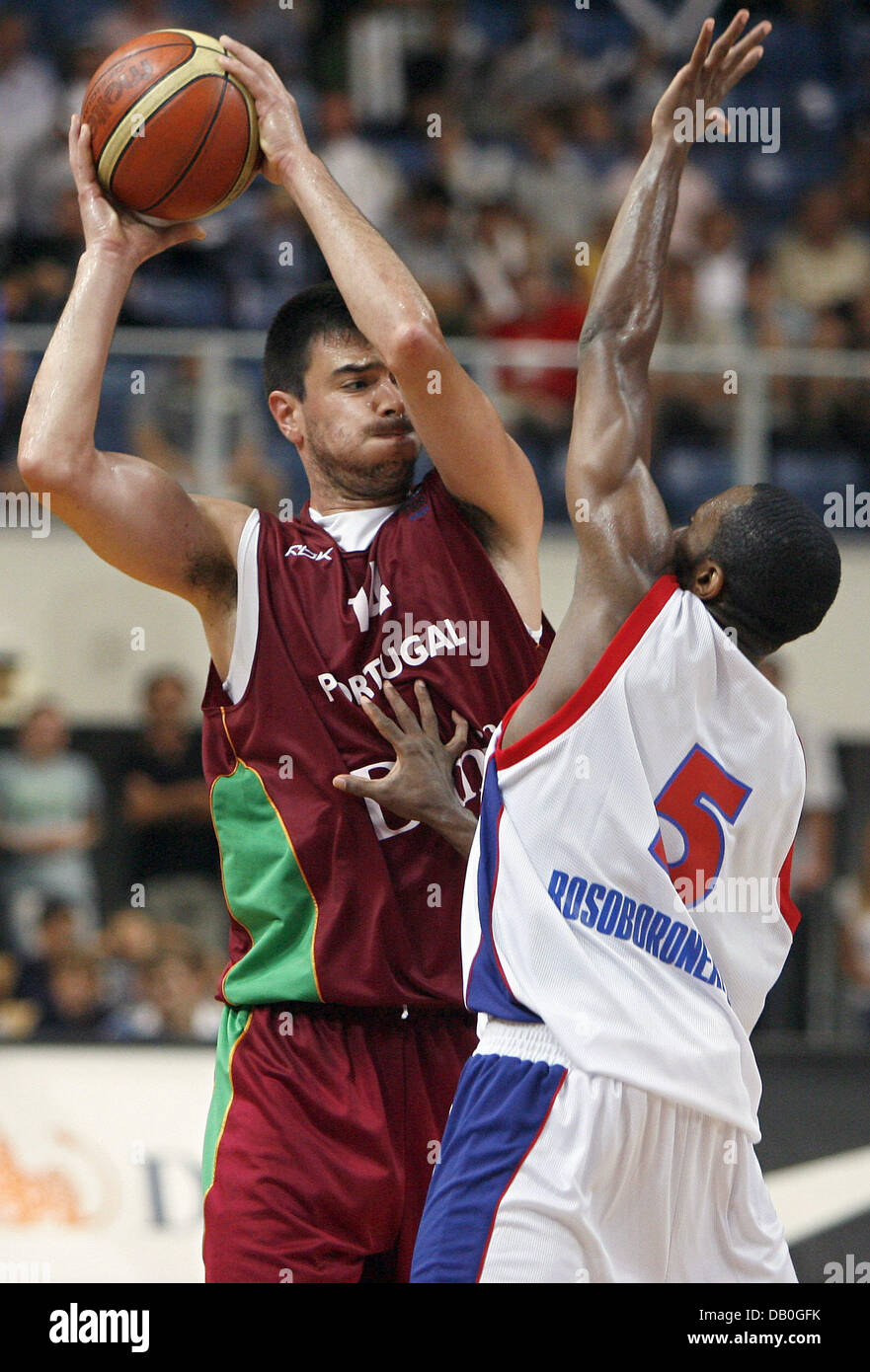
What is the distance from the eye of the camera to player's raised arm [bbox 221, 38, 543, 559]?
11.8ft

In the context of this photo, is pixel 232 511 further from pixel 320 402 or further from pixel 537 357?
pixel 537 357

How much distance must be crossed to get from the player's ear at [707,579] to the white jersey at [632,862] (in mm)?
57

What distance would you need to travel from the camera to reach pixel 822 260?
11102mm

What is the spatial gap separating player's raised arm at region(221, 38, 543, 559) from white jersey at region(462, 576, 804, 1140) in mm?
714

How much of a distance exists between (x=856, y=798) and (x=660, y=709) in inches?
279

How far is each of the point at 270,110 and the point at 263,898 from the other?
1776mm

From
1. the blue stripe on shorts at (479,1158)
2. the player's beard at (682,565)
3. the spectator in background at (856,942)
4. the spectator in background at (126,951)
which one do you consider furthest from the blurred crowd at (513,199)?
the blue stripe on shorts at (479,1158)

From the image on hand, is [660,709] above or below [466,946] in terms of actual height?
above

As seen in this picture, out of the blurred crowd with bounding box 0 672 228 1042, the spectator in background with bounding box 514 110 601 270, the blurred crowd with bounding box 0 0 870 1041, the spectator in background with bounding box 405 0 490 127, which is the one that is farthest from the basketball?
the spectator in background with bounding box 405 0 490 127

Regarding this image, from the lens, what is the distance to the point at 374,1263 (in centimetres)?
368

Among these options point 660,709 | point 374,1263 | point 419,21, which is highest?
point 419,21

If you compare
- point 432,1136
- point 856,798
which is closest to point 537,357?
point 856,798

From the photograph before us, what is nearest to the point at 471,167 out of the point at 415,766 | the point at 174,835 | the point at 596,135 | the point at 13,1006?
the point at 596,135

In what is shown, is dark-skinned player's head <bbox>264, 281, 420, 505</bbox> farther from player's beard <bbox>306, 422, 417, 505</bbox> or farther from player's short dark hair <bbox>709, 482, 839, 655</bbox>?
player's short dark hair <bbox>709, 482, 839, 655</bbox>
